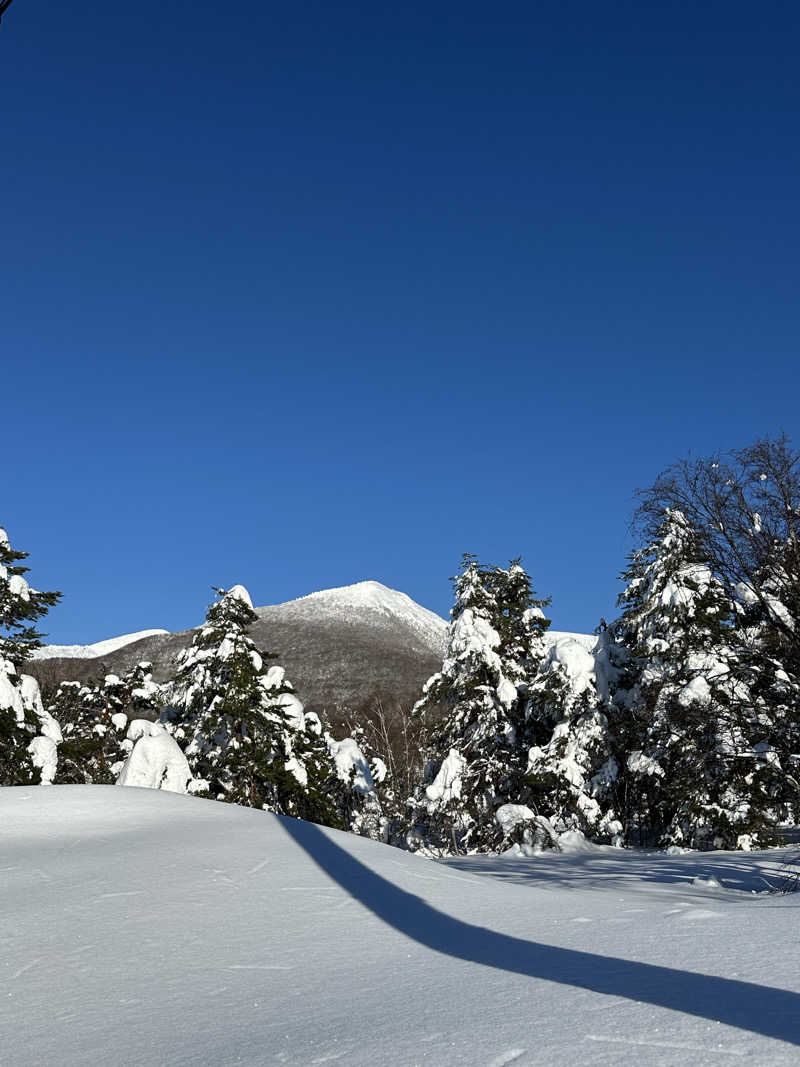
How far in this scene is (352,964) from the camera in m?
4.88

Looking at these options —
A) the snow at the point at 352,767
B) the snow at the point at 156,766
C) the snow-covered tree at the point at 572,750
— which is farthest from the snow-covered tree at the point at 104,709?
the snow-covered tree at the point at 572,750

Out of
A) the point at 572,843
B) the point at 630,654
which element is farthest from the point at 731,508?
the point at 630,654

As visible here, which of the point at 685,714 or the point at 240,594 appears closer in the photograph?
the point at 685,714

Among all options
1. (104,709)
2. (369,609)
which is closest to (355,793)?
(104,709)

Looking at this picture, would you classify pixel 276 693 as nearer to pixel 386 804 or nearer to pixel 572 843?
pixel 572 843

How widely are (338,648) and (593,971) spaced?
13478cm

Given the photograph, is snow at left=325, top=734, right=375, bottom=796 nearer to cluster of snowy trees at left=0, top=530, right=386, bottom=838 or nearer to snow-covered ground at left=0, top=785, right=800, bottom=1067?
cluster of snowy trees at left=0, top=530, right=386, bottom=838

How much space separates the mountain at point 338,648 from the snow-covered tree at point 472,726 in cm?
6701

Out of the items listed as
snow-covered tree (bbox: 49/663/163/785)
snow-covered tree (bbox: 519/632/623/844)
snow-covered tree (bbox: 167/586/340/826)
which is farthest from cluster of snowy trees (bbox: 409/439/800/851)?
snow-covered tree (bbox: 49/663/163/785)

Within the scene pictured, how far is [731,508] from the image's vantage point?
13344mm

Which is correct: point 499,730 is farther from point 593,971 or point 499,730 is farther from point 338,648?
point 338,648

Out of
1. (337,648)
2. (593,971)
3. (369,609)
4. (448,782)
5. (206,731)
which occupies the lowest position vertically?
(593,971)

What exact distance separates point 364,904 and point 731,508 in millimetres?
9636

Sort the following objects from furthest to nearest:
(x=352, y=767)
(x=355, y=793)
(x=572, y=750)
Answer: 1. (x=355, y=793)
2. (x=352, y=767)
3. (x=572, y=750)
